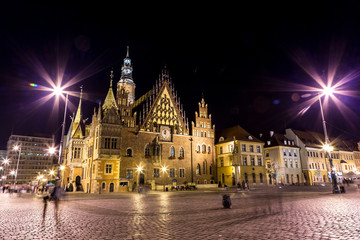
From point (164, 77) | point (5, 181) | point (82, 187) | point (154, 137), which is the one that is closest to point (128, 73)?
point (164, 77)

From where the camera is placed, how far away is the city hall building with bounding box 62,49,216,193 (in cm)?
4119

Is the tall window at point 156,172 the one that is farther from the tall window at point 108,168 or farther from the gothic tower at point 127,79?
the gothic tower at point 127,79

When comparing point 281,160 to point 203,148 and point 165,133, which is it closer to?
point 203,148

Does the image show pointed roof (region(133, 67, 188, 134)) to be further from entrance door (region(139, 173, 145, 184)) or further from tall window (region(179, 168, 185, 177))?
entrance door (region(139, 173, 145, 184))

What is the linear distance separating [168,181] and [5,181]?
126 m

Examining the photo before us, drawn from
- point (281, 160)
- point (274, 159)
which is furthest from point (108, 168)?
point (281, 160)

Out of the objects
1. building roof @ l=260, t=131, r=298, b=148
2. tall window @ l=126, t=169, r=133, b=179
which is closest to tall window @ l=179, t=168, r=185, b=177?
tall window @ l=126, t=169, r=133, b=179

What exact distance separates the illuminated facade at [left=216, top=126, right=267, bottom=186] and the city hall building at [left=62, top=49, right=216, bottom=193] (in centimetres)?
229

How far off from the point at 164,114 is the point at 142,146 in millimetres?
9106

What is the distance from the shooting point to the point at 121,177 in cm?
4203

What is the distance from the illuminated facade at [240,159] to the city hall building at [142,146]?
229 cm

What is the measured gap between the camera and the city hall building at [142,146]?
41.2 m

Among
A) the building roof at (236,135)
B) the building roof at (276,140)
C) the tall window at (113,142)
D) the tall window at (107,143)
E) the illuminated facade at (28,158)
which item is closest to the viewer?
the tall window at (107,143)

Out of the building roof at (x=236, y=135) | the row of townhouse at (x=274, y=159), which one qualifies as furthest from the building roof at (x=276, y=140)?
the building roof at (x=236, y=135)
